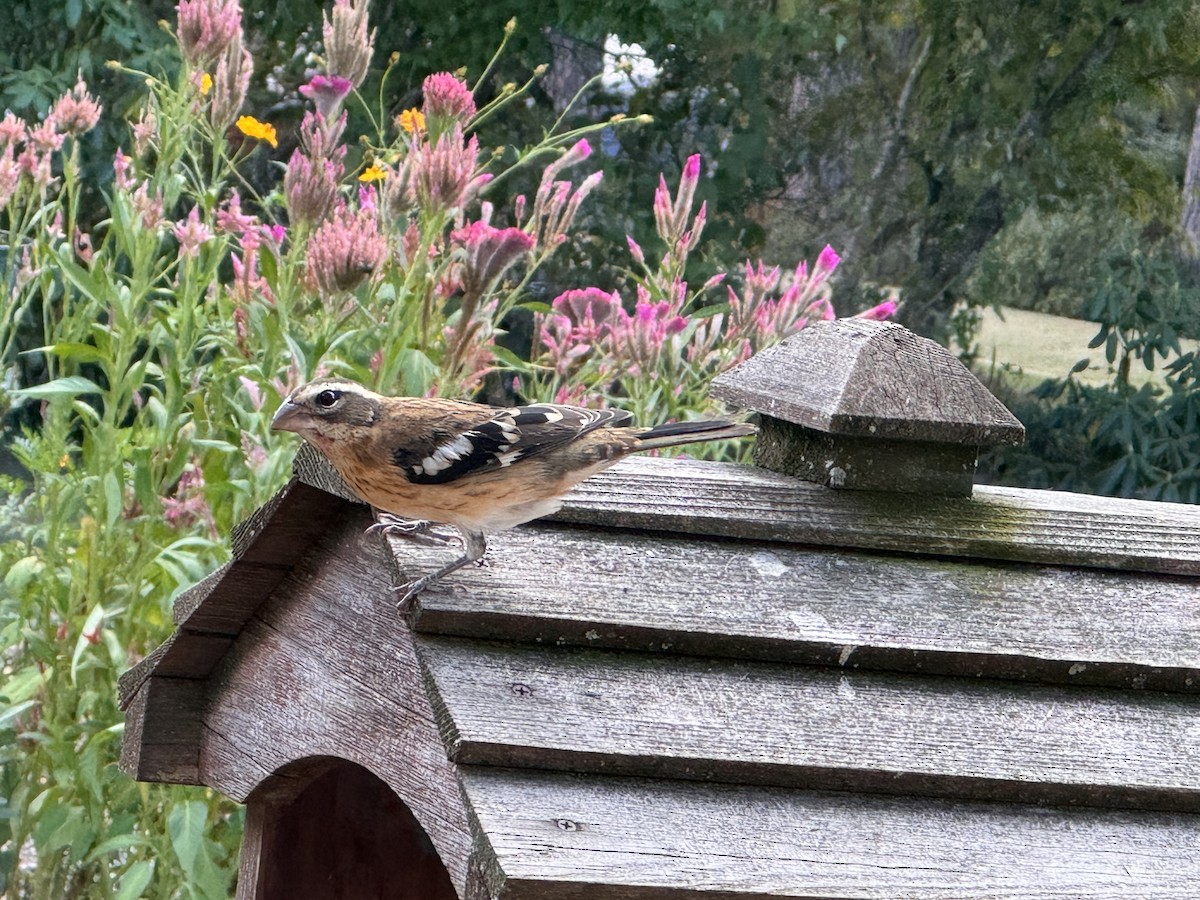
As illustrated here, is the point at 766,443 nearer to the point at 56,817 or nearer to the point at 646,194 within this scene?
the point at 56,817

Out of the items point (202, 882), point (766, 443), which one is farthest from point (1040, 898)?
point (202, 882)

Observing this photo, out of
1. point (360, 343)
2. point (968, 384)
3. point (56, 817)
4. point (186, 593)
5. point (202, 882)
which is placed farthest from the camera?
point (360, 343)

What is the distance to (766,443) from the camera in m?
1.63

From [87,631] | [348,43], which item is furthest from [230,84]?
[87,631]

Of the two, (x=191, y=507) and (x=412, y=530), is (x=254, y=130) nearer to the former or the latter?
(x=191, y=507)

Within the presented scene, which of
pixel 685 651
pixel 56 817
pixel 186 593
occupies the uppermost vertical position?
pixel 685 651

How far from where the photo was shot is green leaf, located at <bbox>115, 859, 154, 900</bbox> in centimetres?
212

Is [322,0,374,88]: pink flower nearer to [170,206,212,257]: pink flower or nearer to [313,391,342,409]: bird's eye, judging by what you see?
[170,206,212,257]: pink flower

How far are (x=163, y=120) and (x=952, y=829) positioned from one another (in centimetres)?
180

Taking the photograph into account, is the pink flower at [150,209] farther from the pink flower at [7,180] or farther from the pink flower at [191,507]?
the pink flower at [191,507]

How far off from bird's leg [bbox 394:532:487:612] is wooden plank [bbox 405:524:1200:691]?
0.03 feet

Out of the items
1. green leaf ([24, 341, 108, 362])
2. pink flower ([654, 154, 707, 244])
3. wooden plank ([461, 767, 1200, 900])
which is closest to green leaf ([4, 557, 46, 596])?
green leaf ([24, 341, 108, 362])

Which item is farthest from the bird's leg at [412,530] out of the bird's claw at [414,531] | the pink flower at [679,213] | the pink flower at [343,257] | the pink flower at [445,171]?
the pink flower at [679,213]

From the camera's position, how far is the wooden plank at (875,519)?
1.44 metres
